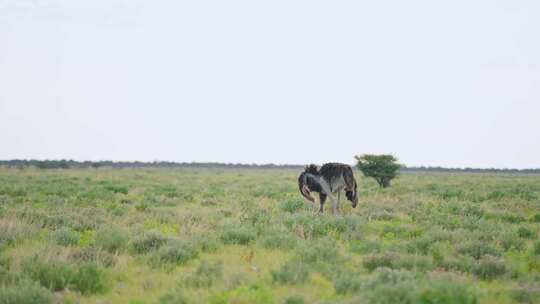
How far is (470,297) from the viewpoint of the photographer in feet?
18.2

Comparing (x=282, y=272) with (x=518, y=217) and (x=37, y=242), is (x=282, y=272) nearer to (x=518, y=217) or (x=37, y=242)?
(x=37, y=242)

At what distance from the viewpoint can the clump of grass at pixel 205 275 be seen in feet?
22.0

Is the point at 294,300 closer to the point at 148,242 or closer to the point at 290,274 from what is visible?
the point at 290,274

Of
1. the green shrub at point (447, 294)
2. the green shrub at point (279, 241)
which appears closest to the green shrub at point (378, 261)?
the green shrub at point (279, 241)

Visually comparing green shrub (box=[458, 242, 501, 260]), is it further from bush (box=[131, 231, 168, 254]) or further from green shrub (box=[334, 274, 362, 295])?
bush (box=[131, 231, 168, 254])

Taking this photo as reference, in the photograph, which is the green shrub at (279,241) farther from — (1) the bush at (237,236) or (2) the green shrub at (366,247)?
(2) the green shrub at (366,247)

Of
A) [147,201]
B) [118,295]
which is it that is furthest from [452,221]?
[147,201]

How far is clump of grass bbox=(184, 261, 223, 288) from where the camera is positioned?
22.0 feet

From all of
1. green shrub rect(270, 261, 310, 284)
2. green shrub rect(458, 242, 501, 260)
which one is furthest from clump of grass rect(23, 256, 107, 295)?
green shrub rect(458, 242, 501, 260)

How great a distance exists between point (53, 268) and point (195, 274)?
196cm

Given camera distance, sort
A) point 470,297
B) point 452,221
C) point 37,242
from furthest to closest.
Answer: point 452,221
point 37,242
point 470,297

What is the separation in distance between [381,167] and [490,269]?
25.1 m

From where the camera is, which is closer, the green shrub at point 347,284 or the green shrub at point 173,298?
the green shrub at point 173,298

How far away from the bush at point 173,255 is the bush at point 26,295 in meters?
2.19
